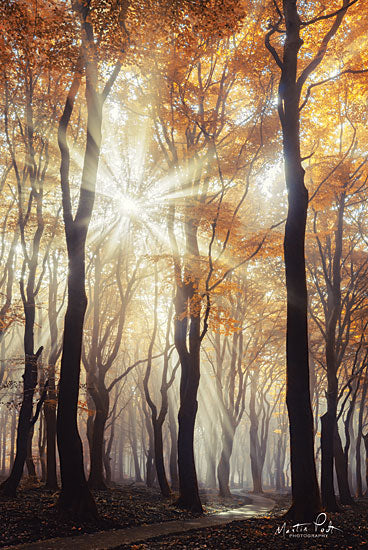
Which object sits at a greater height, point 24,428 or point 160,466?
point 24,428

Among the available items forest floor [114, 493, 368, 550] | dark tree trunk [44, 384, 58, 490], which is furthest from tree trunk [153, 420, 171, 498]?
forest floor [114, 493, 368, 550]

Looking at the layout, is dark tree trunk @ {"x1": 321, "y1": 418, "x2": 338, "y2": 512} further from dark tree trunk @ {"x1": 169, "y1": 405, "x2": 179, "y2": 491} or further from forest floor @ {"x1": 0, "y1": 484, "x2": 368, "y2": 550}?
dark tree trunk @ {"x1": 169, "y1": 405, "x2": 179, "y2": 491}

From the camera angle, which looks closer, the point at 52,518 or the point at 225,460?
the point at 52,518

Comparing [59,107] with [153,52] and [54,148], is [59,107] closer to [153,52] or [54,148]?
[54,148]

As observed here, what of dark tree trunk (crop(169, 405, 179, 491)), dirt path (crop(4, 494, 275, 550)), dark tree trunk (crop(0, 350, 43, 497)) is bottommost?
dark tree trunk (crop(169, 405, 179, 491))

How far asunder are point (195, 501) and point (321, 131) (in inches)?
487

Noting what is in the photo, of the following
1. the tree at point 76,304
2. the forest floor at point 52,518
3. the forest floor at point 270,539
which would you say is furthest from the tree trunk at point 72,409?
the forest floor at point 270,539

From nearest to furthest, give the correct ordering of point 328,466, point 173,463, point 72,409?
point 72,409 → point 328,466 → point 173,463

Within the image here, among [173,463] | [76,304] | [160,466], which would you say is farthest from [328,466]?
[173,463]

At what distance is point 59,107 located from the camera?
13617 millimetres

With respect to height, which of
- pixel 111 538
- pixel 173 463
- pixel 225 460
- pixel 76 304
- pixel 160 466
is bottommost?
pixel 173 463

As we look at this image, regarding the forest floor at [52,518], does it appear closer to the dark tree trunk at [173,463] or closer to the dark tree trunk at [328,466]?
the dark tree trunk at [328,466]

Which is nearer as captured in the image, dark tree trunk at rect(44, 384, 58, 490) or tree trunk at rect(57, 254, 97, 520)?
tree trunk at rect(57, 254, 97, 520)

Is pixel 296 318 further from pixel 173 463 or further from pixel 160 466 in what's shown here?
pixel 173 463
